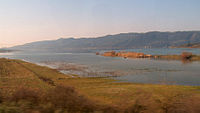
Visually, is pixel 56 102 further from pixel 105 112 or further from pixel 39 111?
pixel 105 112

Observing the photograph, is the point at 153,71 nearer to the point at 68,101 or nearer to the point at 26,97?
the point at 68,101

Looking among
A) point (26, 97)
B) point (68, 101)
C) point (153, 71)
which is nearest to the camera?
point (68, 101)

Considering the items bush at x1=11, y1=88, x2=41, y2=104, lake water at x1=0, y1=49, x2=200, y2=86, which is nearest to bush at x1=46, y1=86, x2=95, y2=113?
bush at x1=11, y1=88, x2=41, y2=104

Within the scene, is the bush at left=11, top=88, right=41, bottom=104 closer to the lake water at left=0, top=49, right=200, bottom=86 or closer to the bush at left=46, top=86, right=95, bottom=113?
the bush at left=46, top=86, right=95, bottom=113

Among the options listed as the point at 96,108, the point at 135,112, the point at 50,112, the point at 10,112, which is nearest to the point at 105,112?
the point at 96,108

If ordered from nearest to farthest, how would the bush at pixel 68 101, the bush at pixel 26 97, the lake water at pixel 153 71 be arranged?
1. the bush at pixel 68 101
2. the bush at pixel 26 97
3. the lake water at pixel 153 71

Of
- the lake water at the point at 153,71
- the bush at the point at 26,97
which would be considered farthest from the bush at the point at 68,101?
the lake water at the point at 153,71

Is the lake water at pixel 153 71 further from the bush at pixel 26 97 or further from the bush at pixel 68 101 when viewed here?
the bush at pixel 26 97

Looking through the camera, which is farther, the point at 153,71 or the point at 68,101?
the point at 153,71

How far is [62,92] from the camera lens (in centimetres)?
878

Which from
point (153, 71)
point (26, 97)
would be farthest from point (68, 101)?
point (153, 71)

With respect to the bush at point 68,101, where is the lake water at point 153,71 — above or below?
below

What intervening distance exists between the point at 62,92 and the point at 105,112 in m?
2.47

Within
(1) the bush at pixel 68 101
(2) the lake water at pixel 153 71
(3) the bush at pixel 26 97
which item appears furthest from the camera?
(2) the lake water at pixel 153 71
